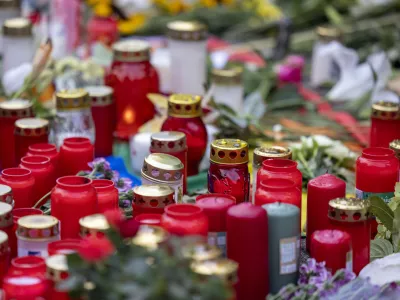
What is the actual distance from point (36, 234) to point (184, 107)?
0.61m

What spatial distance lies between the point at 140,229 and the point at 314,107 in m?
1.43

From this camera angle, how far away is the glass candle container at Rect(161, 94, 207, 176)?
5.59ft

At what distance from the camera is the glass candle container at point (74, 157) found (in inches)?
63.7

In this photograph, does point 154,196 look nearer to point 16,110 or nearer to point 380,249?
point 380,249

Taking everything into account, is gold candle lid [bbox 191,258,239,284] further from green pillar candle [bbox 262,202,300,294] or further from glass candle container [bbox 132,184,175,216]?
glass candle container [bbox 132,184,175,216]

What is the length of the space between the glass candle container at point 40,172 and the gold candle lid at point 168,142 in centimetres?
20

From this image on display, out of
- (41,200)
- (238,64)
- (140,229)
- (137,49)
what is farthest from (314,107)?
(140,229)

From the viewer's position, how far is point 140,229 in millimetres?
1098

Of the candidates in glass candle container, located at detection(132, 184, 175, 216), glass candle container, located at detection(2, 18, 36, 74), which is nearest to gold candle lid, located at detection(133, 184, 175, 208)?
glass candle container, located at detection(132, 184, 175, 216)

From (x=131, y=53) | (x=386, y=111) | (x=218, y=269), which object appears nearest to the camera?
(x=218, y=269)

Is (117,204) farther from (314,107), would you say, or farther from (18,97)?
(314,107)

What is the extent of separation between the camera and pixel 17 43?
2.27 m

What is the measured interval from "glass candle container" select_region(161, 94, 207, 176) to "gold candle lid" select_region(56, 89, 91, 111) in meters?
0.18

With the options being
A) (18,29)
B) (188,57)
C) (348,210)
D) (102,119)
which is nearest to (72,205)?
(348,210)
